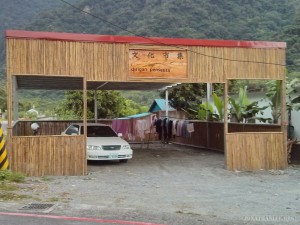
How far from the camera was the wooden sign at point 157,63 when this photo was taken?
14.6 meters

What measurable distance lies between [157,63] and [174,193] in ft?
17.3

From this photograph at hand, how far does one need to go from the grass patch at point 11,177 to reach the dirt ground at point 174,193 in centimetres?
23

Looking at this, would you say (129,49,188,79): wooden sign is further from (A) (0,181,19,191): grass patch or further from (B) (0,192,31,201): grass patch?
(B) (0,192,31,201): grass patch

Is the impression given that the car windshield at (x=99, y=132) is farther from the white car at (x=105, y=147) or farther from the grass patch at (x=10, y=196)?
the grass patch at (x=10, y=196)

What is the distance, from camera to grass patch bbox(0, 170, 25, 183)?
12135 mm

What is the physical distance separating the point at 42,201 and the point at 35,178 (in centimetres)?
346

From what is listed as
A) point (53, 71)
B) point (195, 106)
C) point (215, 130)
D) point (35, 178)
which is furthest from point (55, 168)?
point (195, 106)

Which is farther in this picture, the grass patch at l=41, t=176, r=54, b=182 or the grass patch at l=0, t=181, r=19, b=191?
the grass patch at l=41, t=176, r=54, b=182

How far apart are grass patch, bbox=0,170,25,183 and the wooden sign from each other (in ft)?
15.7

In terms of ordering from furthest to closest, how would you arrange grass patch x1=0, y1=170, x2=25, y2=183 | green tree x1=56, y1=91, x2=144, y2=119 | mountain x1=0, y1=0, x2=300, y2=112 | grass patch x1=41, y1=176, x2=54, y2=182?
mountain x1=0, y1=0, x2=300, y2=112 < green tree x1=56, y1=91, x2=144, y2=119 < grass patch x1=41, y1=176, x2=54, y2=182 < grass patch x1=0, y1=170, x2=25, y2=183

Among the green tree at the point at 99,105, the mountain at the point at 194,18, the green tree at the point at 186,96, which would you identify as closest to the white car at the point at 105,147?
the green tree at the point at 186,96

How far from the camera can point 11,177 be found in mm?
12219

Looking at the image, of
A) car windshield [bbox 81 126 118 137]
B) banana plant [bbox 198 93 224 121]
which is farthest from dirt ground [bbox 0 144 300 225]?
banana plant [bbox 198 93 224 121]

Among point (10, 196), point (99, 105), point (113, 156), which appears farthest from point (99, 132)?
point (99, 105)
